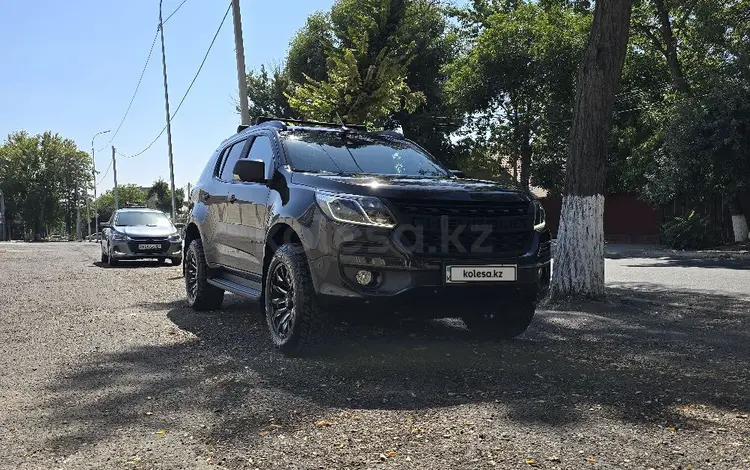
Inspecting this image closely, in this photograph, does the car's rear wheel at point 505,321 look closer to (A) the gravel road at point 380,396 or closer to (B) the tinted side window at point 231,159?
(A) the gravel road at point 380,396

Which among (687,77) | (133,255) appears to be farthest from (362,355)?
(687,77)

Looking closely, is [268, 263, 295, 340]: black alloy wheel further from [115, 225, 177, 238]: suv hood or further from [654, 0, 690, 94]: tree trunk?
[654, 0, 690, 94]: tree trunk

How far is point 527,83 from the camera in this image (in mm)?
32688

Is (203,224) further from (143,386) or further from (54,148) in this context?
(54,148)

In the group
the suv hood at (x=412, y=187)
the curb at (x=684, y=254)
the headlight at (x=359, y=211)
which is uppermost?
the suv hood at (x=412, y=187)

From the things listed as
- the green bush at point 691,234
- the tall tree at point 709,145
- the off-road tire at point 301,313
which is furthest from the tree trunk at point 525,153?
the off-road tire at point 301,313

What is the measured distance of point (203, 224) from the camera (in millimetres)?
7859

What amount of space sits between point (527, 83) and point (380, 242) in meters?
29.5

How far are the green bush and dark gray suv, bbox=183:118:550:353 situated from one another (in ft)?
63.5

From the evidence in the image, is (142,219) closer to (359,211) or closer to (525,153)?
(359,211)

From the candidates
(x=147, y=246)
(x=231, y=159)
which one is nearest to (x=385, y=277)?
(x=231, y=159)

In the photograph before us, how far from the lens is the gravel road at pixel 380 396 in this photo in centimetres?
337

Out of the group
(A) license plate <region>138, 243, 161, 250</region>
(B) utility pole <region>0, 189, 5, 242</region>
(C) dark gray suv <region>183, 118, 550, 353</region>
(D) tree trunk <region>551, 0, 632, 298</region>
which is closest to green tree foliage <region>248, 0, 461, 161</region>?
(A) license plate <region>138, 243, 161, 250</region>

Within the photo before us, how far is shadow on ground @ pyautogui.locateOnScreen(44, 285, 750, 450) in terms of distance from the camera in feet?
13.0
